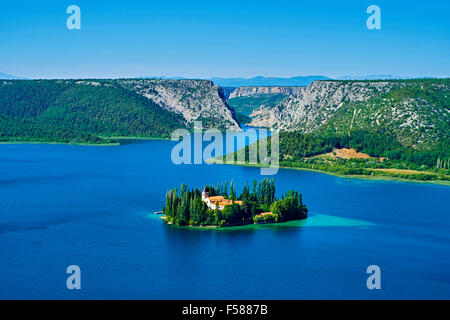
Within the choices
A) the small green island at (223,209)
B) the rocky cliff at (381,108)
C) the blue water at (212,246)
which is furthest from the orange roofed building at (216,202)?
the rocky cliff at (381,108)

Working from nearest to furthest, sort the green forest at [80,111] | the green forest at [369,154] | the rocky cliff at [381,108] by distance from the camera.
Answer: the green forest at [369,154] < the rocky cliff at [381,108] < the green forest at [80,111]

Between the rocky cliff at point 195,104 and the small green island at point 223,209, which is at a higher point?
the rocky cliff at point 195,104

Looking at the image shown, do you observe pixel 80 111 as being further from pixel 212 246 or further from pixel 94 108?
pixel 212 246

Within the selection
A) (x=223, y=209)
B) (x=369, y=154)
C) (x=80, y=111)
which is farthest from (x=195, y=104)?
(x=223, y=209)

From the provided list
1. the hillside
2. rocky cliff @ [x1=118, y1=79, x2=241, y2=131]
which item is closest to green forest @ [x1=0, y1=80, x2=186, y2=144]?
rocky cliff @ [x1=118, y1=79, x2=241, y2=131]

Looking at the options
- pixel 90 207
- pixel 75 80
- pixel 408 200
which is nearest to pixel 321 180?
pixel 408 200

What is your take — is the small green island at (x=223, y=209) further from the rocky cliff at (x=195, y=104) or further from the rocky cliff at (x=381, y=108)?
the rocky cliff at (x=195, y=104)
